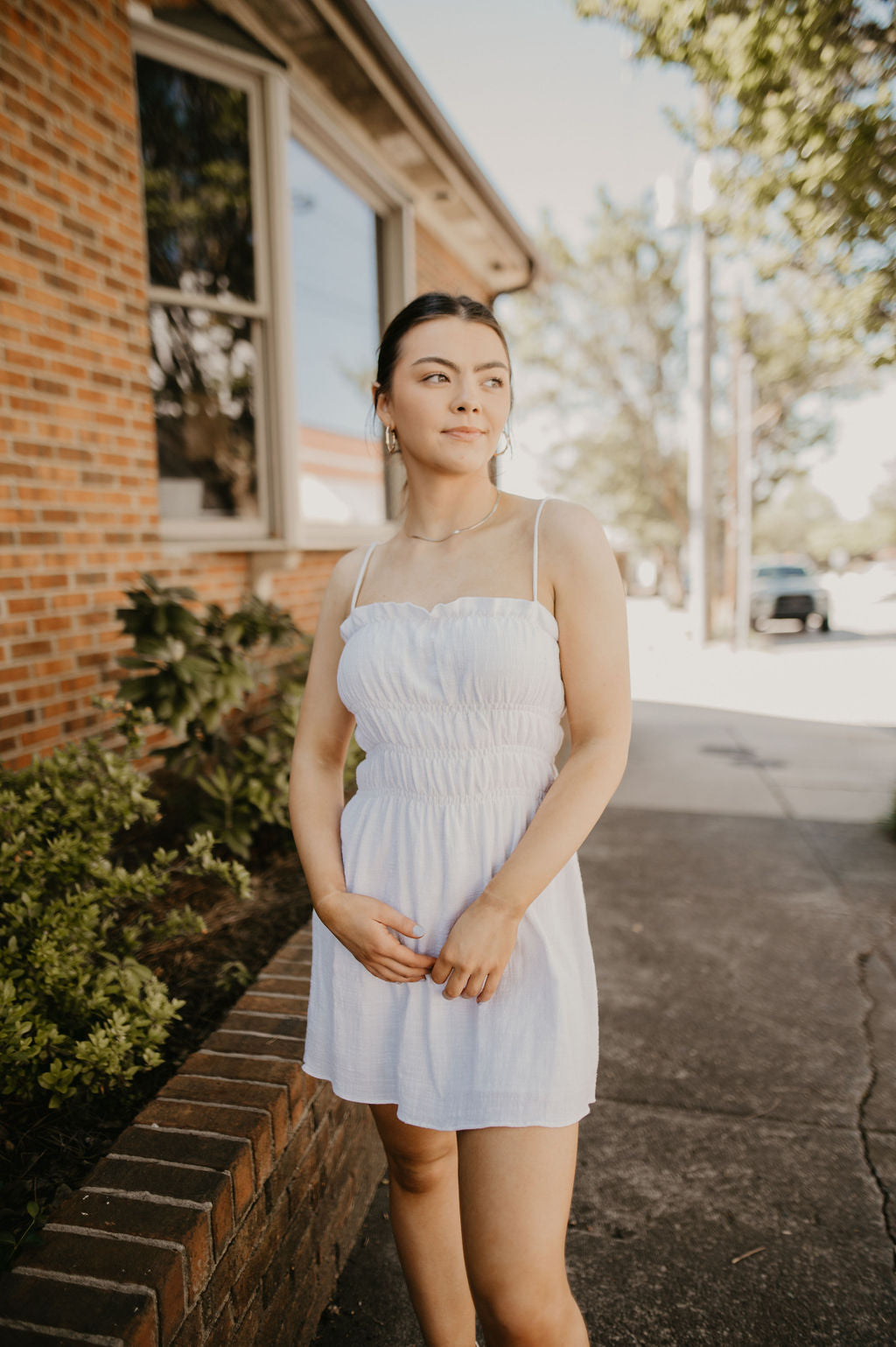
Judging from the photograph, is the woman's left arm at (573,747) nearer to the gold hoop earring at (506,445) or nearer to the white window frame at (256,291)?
the gold hoop earring at (506,445)

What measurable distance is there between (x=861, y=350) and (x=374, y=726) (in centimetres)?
489

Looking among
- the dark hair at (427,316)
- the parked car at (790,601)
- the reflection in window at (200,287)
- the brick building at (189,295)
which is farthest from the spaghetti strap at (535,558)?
the parked car at (790,601)

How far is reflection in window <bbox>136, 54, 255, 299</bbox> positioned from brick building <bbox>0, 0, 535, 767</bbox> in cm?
1

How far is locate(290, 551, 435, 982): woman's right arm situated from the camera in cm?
146

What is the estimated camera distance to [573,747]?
151 cm

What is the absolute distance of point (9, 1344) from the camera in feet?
Answer: 3.80

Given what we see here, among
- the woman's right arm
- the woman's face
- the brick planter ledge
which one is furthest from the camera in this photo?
the woman's face

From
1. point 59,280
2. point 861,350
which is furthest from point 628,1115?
point 861,350

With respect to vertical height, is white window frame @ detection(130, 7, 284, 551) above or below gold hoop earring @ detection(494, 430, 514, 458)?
above

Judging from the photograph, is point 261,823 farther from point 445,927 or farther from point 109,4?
point 109,4

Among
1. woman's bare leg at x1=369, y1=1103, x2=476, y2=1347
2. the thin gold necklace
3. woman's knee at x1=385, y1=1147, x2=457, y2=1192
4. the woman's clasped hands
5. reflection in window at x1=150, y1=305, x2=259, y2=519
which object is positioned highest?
reflection in window at x1=150, y1=305, x2=259, y2=519

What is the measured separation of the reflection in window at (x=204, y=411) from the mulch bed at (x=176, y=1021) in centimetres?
199

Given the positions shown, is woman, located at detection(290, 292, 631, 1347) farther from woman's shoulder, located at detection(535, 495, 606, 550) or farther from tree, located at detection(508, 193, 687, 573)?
tree, located at detection(508, 193, 687, 573)

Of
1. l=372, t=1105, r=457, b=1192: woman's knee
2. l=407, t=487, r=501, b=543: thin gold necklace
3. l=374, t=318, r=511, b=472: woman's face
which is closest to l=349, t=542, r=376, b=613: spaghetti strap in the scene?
l=407, t=487, r=501, b=543: thin gold necklace
